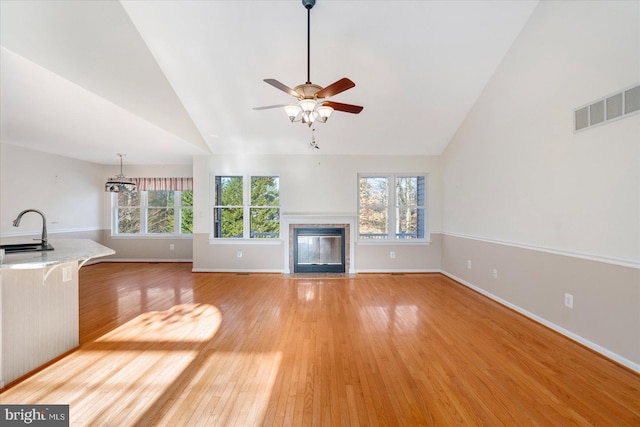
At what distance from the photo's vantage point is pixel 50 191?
5484 mm

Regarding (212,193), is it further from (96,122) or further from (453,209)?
(453,209)

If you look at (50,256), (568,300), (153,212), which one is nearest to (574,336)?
(568,300)

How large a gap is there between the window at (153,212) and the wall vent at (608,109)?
23.9 feet

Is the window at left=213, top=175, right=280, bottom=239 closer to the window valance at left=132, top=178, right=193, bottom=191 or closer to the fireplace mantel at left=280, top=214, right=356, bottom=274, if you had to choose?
the fireplace mantel at left=280, top=214, right=356, bottom=274

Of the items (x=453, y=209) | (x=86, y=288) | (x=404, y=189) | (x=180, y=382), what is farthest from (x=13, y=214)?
(x=453, y=209)

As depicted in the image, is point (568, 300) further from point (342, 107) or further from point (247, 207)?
point (247, 207)

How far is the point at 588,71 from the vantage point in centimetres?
250

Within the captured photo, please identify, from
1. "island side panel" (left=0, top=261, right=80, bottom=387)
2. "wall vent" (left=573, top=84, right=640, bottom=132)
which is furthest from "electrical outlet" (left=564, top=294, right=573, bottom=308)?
"island side panel" (left=0, top=261, right=80, bottom=387)

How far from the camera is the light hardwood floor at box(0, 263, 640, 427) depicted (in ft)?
5.60

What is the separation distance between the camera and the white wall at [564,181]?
7.32 ft

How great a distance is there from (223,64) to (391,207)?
4.07 m

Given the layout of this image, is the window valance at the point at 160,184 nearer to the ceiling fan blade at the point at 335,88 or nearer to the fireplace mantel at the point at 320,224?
the fireplace mantel at the point at 320,224

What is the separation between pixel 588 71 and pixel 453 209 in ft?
9.51

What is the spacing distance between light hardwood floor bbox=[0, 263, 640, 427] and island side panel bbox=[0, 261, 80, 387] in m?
0.14
